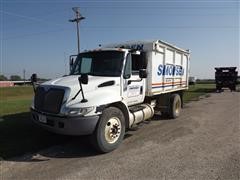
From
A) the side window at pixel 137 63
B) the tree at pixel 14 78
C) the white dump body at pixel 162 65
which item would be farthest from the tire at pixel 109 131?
the tree at pixel 14 78

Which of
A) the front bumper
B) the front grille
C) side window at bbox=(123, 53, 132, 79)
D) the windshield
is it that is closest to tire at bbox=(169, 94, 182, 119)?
side window at bbox=(123, 53, 132, 79)

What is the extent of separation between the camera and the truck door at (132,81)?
6945 millimetres

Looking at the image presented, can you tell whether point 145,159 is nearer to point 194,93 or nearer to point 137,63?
point 137,63

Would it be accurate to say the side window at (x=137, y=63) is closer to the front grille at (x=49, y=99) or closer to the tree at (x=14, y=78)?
the front grille at (x=49, y=99)

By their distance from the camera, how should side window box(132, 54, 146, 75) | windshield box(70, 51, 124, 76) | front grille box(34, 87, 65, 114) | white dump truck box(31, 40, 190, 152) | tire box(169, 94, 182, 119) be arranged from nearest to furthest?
white dump truck box(31, 40, 190, 152) < front grille box(34, 87, 65, 114) < windshield box(70, 51, 124, 76) < side window box(132, 54, 146, 75) < tire box(169, 94, 182, 119)

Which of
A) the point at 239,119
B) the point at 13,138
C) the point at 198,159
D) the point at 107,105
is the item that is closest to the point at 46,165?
the point at 107,105

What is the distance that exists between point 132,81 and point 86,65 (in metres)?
1.40

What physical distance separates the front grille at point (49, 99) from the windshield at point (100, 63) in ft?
4.62

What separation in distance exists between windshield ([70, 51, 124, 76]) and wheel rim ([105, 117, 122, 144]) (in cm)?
127

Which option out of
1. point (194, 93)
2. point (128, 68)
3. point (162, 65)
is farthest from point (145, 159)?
point (194, 93)

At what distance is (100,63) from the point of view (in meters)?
7.17

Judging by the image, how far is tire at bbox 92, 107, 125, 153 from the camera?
18.8 feet

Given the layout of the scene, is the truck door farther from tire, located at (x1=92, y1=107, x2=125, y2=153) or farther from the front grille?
the front grille

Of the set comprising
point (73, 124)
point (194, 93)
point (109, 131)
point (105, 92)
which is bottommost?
point (194, 93)
